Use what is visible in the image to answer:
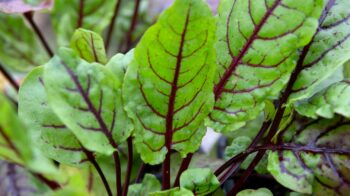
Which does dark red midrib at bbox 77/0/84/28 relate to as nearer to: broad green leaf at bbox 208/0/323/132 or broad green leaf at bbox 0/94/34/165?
broad green leaf at bbox 208/0/323/132

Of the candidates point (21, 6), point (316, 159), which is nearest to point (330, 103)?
point (316, 159)

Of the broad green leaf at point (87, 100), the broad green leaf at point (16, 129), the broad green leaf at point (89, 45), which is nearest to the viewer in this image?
the broad green leaf at point (16, 129)

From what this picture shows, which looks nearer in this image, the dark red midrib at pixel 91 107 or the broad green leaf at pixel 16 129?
the broad green leaf at pixel 16 129

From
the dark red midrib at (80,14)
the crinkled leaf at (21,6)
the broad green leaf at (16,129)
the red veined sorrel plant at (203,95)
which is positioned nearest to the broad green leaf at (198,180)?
the red veined sorrel plant at (203,95)

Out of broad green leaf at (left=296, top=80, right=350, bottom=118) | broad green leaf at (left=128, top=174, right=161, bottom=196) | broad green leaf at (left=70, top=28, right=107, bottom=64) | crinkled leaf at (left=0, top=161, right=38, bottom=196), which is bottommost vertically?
broad green leaf at (left=128, top=174, right=161, bottom=196)

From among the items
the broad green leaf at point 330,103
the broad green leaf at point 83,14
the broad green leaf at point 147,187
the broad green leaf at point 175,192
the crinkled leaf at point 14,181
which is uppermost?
the broad green leaf at point 83,14

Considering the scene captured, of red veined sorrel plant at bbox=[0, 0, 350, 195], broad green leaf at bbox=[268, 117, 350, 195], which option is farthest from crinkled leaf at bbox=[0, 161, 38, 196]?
broad green leaf at bbox=[268, 117, 350, 195]

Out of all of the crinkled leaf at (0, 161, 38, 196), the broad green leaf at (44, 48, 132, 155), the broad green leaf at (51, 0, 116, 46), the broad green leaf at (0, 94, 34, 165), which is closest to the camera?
the broad green leaf at (0, 94, 34, 165)

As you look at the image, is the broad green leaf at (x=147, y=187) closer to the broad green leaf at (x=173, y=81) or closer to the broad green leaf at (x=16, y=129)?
the broad green leaf at (x=173, y=81)
